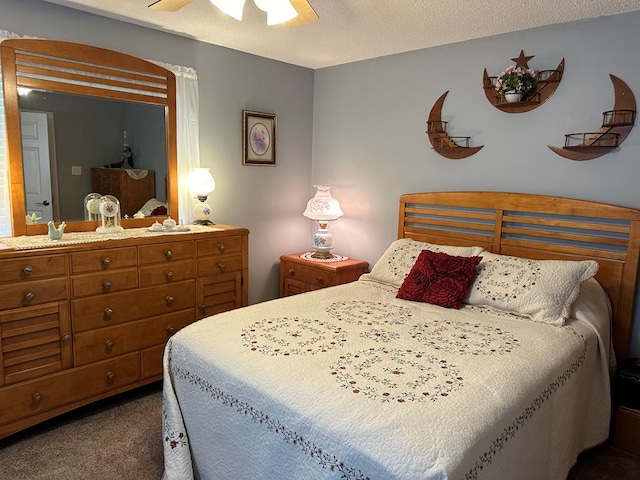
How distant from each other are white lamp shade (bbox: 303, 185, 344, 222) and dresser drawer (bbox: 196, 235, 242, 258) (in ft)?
2.63

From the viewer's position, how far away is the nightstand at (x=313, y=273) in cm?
367

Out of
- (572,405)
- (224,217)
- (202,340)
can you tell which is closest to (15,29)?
(224,217)

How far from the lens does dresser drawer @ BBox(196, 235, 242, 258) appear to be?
307 cm

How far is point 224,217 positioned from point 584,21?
2.82m

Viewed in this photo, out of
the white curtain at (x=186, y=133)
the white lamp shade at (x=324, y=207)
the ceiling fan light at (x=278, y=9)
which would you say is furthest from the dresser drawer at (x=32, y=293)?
the white lamp shade at (x=324, y=207)

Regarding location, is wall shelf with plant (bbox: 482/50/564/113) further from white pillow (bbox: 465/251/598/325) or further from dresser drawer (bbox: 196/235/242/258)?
dresser drawer (bbox: 196/235/242/258)

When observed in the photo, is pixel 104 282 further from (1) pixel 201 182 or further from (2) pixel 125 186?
(1) pixel 201 182

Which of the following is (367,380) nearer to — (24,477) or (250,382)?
(250,382)

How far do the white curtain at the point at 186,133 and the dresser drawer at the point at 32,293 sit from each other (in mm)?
1101

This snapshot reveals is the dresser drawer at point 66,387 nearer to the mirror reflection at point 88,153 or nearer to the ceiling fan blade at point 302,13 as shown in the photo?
the mirror reflection at point 88,153

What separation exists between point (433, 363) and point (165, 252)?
183 cm

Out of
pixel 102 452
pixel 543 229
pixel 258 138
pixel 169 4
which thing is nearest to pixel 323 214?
pixel 258 138

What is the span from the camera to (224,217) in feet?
12.2

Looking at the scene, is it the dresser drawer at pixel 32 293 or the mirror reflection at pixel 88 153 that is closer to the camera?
the dresser drawer at pixel 32 293
